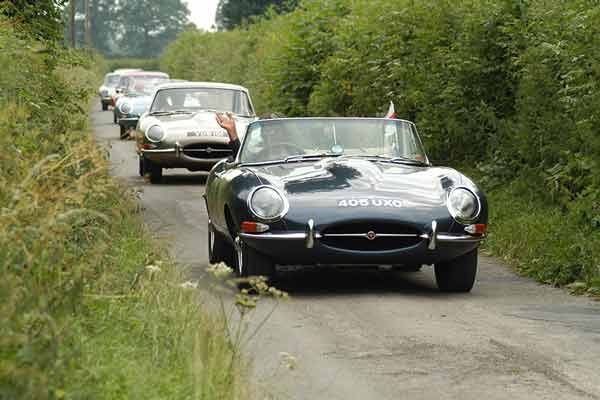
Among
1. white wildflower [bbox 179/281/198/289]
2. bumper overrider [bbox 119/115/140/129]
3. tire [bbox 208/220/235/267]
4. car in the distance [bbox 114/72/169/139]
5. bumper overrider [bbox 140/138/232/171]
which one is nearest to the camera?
white wildflower [bbox 179/281/198/289]

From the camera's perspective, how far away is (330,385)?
22.3 feet

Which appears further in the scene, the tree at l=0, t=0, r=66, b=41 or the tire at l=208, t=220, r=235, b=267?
the tree at l=0, t=0, r=66, b=41

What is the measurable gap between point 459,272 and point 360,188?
998 millimetres

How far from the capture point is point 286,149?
1095cm

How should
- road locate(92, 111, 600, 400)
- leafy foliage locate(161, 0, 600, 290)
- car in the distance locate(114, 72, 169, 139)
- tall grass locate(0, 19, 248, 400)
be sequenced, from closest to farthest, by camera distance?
tall grass locate(0, 19, 248, 400)
road locate(92, 111, 600, 400)
leafy foliage locate(161, 0, 600, 290)
car in the distance locate(114, 72, 169, 139)

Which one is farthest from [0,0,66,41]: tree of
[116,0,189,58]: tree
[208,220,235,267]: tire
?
[116,0,189,58]: tree

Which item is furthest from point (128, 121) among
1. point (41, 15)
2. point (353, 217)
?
point (353, 217)

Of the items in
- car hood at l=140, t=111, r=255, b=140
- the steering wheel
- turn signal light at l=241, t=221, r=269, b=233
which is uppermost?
the steering wheel

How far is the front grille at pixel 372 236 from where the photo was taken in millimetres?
9578

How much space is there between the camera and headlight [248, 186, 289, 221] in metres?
9.59

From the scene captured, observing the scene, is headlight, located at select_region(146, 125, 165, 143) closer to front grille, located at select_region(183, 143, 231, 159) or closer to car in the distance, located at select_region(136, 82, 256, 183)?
car in the distance, located at select_region(136, 82, 256, 183)

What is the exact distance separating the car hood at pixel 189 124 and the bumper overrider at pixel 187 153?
13 centimetres

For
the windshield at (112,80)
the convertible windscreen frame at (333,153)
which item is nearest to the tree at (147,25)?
the windshield at (112,80)

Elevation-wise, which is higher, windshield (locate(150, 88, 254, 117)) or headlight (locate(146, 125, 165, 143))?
windshield (locate(150, 88, 254, 117))
